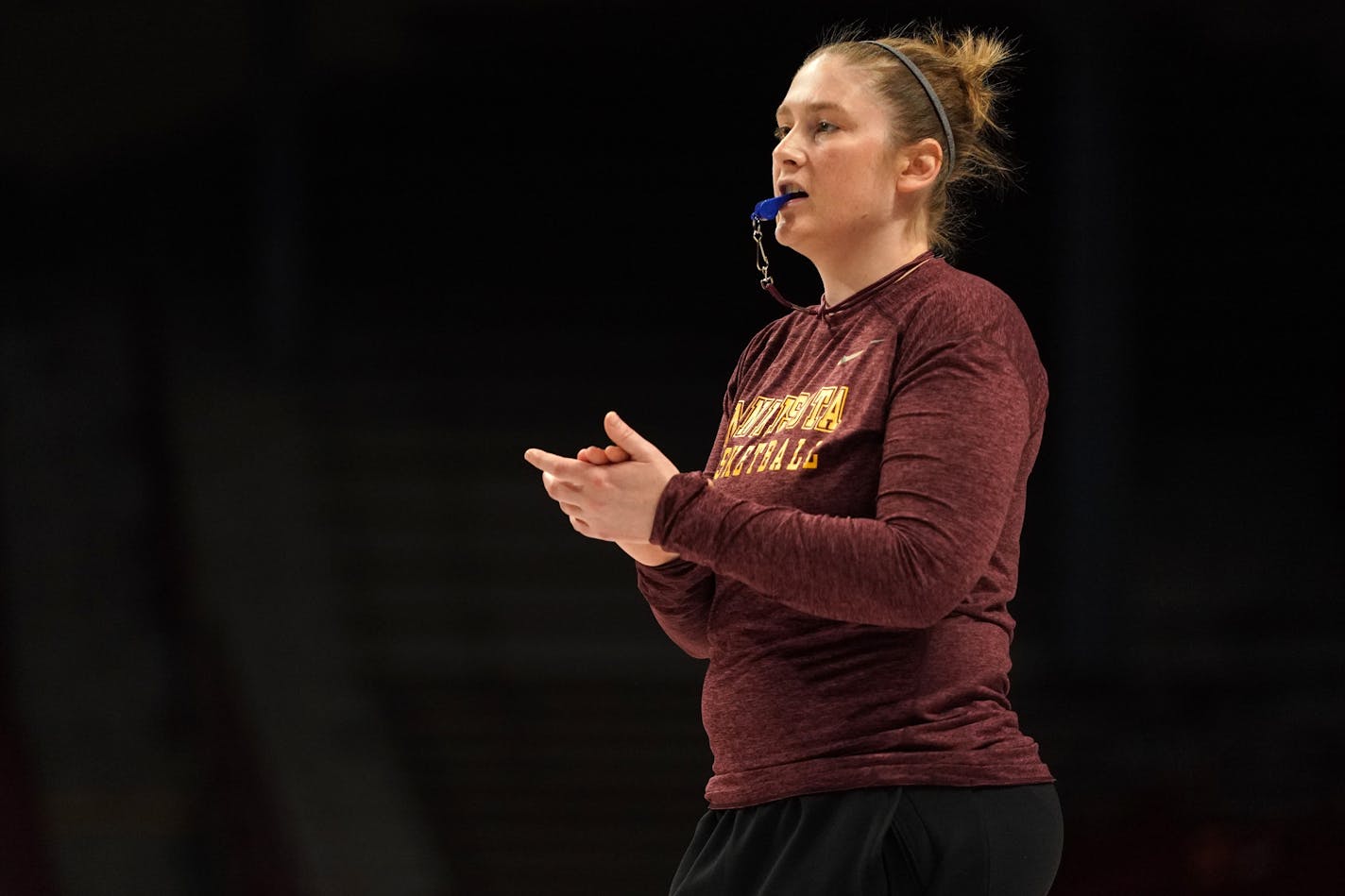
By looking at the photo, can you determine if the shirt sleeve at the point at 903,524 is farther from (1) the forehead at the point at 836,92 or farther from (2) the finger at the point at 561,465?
(1) the forehead at the point at 836,92

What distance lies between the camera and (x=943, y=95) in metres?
1.26

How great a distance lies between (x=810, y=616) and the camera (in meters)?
1.12

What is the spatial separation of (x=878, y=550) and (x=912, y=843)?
0.67 ft

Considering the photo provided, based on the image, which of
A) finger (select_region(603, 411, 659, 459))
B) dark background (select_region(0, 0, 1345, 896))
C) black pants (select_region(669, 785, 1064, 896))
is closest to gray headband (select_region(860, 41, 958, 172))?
finger (select_region(603, 411, 659, 459))

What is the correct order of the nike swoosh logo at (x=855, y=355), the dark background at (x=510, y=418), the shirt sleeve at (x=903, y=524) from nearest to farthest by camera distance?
1. the shirt sleeve at (x=903, y=524)
2. the nike swoosh logo at (x=855, y=355)
3. the dark background at (x=510, y=418)

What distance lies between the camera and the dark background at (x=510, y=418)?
3.32 meters

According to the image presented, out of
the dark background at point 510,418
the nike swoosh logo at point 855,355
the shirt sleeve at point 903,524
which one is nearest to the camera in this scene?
the shirt sleeve at point 903,524

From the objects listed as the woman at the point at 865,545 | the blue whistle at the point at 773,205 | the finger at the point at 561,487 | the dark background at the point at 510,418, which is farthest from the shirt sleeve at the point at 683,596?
the dark background at the point at 510,418

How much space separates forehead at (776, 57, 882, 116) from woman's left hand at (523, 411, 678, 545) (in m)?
0.33

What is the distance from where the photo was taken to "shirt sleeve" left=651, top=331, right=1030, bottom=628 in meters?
1.02

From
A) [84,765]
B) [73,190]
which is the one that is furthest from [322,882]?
[73,190]

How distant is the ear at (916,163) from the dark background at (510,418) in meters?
2.22

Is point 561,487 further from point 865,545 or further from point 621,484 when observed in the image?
point 865,545

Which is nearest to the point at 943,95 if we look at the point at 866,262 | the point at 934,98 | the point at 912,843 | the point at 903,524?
the point at 934,98
